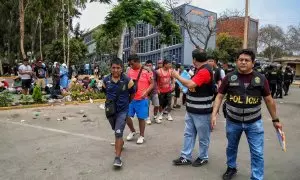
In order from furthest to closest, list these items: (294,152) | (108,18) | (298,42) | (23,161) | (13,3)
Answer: (298,42), (13,3), (108,18), (294,152), (23,161)

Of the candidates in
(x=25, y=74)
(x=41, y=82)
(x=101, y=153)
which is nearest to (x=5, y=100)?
(x=25, y=74)

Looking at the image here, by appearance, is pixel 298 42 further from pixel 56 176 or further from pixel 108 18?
pixel 56 176

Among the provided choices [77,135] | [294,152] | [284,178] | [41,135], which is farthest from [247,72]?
[41,135]

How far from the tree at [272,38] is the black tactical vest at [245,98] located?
61.3 metres

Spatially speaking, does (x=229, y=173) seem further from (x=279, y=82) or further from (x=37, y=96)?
(x=279, y=82)

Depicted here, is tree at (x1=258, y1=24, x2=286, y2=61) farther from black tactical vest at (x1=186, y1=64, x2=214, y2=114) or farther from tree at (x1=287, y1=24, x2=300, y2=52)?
black tactical vest at (x1=186, y1=64, x2=214, y2=114)

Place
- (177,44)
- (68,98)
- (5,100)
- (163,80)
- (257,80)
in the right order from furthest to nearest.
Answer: (177,44), (68,98), (5,100), (163,80), (257,80)

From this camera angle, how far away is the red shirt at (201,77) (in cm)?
511

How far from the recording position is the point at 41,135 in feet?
25.4

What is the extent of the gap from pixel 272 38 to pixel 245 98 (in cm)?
6314

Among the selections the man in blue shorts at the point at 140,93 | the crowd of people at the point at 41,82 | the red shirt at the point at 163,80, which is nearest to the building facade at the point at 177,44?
the crowd of people at the point at 41,82

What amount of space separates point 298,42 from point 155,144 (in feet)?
207

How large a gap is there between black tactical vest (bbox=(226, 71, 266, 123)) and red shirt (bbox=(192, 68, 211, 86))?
1.80 ft

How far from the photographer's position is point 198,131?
5332 mm
